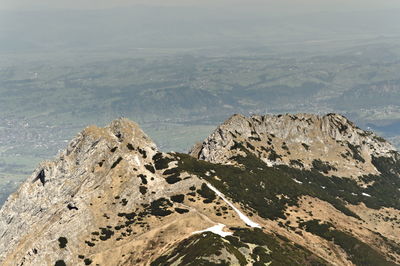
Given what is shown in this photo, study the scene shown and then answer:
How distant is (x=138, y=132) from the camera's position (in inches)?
6649

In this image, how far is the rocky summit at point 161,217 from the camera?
107375 millimetres

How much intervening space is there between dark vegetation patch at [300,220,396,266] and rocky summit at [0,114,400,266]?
359mm

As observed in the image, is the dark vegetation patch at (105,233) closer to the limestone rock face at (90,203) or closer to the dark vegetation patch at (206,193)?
the limestone rock face at (90,203)

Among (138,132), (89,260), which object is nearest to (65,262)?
(89,260)

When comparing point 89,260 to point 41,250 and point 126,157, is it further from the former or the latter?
point 126,157

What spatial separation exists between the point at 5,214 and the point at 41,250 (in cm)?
3972

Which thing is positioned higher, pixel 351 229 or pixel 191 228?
pixel 191 228

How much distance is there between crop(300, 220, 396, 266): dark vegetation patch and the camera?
12962 centimetres

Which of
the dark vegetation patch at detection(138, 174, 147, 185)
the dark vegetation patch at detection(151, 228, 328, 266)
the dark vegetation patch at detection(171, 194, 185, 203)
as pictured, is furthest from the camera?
the dark vegetation patch at detection(138, 174, 147, 185)

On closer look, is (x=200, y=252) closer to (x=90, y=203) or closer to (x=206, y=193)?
(x=206, y=193)

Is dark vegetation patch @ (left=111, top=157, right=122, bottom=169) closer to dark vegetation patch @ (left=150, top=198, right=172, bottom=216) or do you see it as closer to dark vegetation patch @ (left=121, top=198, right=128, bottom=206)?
dark vegetation patch @ (left=121, top=198, right=128, bottom=206)

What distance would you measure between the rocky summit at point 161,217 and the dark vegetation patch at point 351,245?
0.36 m

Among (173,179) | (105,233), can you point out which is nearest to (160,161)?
(173,179)

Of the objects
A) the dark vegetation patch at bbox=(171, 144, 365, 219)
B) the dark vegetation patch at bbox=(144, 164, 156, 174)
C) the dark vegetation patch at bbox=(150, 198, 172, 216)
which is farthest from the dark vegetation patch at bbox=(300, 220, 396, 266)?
the dark vegetation patch at bbox=(144, 164, 156, 174)
